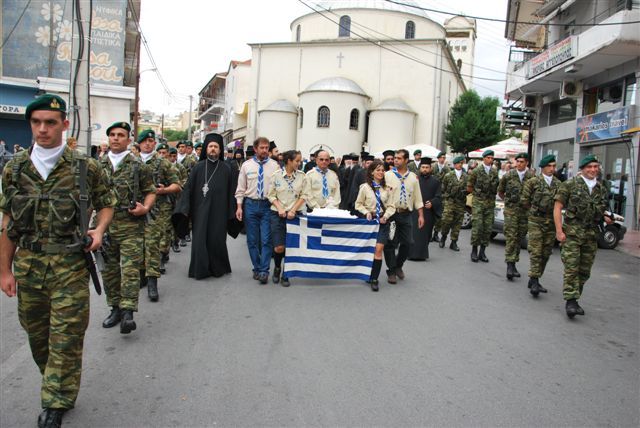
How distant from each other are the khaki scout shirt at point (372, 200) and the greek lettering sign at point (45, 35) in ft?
84.2

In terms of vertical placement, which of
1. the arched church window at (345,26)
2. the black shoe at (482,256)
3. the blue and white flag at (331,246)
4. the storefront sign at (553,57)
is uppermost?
the arched church window at (345,26)

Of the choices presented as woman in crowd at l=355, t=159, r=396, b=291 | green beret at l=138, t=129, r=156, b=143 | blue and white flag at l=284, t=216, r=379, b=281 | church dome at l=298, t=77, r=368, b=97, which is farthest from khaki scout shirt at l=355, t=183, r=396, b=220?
church dome at l=298, t=77, r=368, b=97

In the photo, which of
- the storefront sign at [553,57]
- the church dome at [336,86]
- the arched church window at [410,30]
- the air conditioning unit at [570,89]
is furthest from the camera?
the arched church window at [410,30]

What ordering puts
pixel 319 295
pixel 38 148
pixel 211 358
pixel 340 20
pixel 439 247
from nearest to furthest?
pixel 38 148, pixel 211 358, pixel 319 295, pixel 439 247, pixel 340 20

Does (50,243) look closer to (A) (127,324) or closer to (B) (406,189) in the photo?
(A) (127,324)

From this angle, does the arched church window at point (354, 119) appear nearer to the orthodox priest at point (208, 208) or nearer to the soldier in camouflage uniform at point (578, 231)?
the orthodox priest at point (208, 208)

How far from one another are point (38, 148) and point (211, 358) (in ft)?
7.39

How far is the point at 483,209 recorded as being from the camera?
10539mm

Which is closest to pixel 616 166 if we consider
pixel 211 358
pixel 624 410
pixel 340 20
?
pixel 624 410

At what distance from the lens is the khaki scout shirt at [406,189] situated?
791cm

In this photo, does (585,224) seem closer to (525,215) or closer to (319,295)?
(525,215)

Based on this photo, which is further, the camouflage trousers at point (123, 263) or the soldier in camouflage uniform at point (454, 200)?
the soldier in camouflage uniform at point (454, 200)

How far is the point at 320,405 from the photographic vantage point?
3768mm

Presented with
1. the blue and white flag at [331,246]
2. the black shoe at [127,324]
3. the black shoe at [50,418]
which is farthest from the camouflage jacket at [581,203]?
the black shoe at [50,418]
